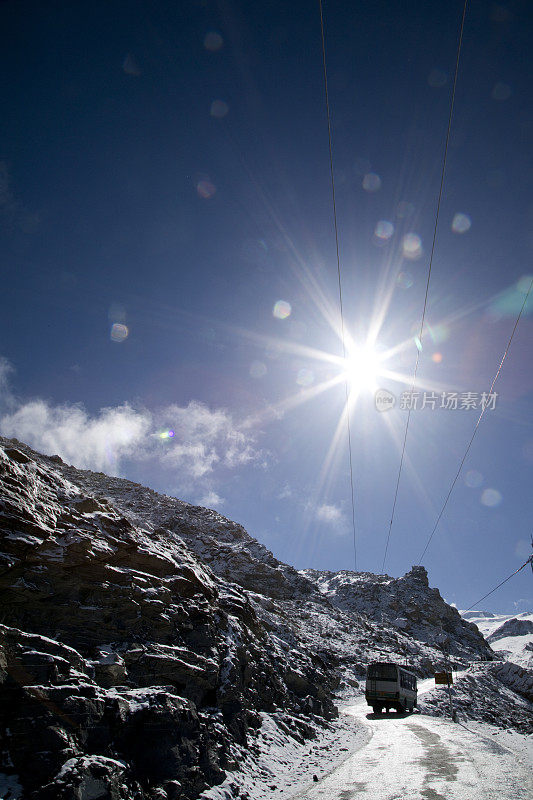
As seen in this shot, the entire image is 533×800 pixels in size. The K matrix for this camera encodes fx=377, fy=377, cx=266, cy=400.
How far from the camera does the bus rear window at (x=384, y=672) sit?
29.6 metres

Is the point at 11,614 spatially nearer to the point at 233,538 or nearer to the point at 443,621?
the point at 233,538

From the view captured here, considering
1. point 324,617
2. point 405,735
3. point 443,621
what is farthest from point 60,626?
point 443,621

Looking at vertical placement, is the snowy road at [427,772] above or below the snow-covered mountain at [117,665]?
below

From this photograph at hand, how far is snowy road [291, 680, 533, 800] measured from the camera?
10367mm

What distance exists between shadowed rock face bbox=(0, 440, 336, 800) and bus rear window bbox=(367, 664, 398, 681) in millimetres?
10063

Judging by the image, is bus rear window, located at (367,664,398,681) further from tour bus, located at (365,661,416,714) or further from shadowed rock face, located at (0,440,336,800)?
shadowed rock face, located at (0,440,336,800)

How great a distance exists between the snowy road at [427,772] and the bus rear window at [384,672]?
10.8 meters

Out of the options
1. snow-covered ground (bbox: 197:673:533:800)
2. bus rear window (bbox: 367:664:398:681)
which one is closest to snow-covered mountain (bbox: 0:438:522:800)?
snow-covered ground (bbox: 197:673:533:800)

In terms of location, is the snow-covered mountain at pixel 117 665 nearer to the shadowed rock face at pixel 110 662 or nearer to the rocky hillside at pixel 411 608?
the shadowed rock face at pixel 110 662

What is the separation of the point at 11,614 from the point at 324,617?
74368mm

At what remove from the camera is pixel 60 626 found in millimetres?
12672

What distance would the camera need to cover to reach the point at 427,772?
12.5 metres

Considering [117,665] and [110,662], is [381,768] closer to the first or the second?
[117,665]

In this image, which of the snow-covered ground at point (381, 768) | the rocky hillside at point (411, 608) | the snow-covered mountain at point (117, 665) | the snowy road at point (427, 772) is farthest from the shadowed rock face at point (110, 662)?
the rocky hillside at point (411, 608)
